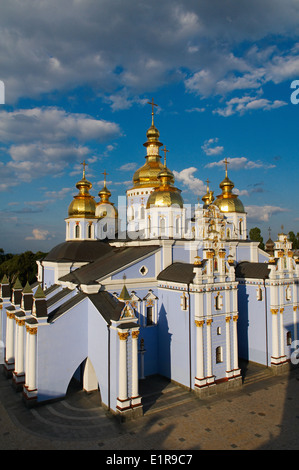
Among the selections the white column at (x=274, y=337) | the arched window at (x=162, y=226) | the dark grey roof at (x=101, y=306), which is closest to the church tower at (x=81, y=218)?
the arched window at (x=162, y=226)

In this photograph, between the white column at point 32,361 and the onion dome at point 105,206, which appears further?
the onion dome at point 105,206

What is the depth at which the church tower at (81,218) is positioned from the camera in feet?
76.7

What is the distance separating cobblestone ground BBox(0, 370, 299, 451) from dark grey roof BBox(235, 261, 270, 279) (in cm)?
562

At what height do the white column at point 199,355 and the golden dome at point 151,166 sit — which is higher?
the golden dome at point 151,166

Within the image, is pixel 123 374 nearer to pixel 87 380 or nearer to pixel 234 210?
pixel 87 380

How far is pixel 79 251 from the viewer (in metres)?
21.4

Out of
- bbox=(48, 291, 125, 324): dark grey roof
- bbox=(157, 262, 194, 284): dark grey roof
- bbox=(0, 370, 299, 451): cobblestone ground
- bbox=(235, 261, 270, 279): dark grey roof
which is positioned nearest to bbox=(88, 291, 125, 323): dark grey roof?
bbox=(48, 291, 125, 324): dark grey roof

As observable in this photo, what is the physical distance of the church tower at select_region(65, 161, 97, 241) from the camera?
76.7 ft

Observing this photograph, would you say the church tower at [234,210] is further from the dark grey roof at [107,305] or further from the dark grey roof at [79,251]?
A: the dark grey roof at [107,305]

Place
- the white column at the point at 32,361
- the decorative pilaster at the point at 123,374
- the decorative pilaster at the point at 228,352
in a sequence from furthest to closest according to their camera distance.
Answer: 1. the decorative pilaster at the point at 228,352
2. the white column at the point at 32,361
3. the decorative pilaster at the point at 123,374

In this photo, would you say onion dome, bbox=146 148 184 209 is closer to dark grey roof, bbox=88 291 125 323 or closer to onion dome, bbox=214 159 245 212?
onion dome, bbox=214 159 245 212

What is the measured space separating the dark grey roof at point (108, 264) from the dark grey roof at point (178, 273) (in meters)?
1.25

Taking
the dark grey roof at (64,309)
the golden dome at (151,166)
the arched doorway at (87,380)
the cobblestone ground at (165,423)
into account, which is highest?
the golden dome at (151,166)
